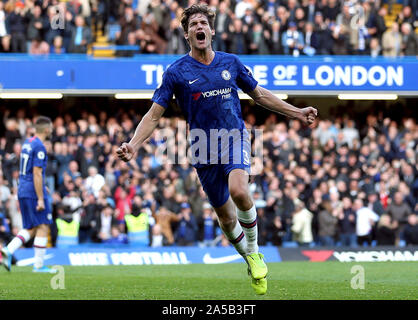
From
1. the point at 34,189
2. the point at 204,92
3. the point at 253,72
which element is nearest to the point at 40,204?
the point at 34,189

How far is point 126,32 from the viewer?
77.1 feet

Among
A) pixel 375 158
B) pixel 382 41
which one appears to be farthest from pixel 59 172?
pixel 382 41

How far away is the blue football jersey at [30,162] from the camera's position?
14.0 metres

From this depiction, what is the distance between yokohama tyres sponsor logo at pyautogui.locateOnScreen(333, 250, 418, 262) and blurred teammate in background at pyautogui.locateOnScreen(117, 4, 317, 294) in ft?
31.3

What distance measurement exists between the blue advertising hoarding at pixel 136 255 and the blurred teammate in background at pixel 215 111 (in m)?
9.07

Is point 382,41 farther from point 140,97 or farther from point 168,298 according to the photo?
point 168,298

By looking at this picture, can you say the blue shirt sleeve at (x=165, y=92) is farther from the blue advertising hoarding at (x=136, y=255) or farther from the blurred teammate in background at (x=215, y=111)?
the blue advertising hoarding at (x=136, y=255)

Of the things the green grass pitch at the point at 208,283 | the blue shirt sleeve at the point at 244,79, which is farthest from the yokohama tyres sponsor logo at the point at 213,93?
the green grass pitch at the point at 208,283

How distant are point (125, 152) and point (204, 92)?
132cm

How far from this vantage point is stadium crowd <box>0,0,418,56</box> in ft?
75.2

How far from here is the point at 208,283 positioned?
12031 millimetres

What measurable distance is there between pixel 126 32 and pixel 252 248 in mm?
14648

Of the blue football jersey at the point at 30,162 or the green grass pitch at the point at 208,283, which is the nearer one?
the green grass pitch at the point at 208,283
